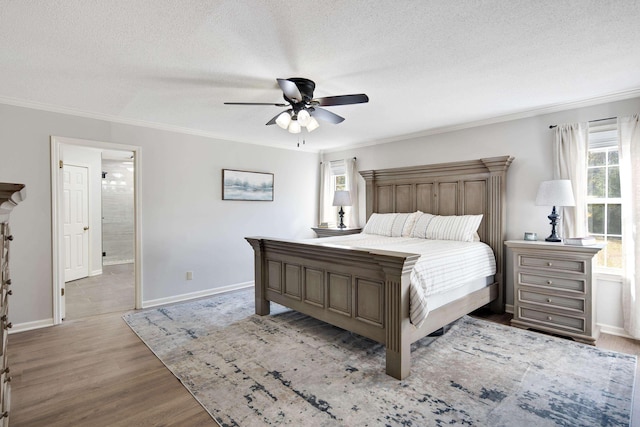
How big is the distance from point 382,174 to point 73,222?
5575 millimetres

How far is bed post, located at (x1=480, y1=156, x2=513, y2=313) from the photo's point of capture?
12.7 feet

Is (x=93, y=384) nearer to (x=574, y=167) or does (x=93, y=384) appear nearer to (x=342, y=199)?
(x=342, y=199)

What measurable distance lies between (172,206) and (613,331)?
5.36 meters

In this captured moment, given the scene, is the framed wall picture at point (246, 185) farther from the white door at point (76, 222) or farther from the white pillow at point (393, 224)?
the white door at point (76, 222)

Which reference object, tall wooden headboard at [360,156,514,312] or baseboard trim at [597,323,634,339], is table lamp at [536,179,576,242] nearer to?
tall wooden headboard at [360,156,514,312]

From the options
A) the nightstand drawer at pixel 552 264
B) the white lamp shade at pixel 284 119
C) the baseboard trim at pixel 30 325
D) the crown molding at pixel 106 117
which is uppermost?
the crown molding at pixel 106 117

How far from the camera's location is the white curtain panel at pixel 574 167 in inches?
133

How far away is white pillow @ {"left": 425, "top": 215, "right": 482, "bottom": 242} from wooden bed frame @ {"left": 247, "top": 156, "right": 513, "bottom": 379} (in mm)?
214

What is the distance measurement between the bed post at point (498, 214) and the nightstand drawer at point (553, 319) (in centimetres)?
49

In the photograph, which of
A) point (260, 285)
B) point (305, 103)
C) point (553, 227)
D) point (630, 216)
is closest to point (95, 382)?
point (260, 285)

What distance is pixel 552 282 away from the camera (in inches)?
127

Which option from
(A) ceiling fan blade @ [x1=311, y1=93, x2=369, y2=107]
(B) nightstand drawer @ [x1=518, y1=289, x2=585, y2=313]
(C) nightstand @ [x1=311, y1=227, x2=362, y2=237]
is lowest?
(B) nightstand drawer @ [x1=518, y1=289, x2=585, y2=313]

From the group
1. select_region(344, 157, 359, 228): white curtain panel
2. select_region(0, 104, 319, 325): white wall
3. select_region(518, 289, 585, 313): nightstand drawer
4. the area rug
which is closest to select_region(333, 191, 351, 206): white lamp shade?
select_region(344, 157, 359, 228): white curtain panel

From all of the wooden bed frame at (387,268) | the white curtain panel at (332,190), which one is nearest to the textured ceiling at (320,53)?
the wooden bed frame at (387,268)
